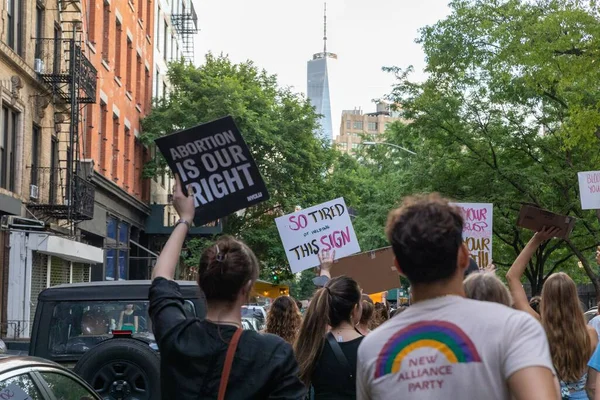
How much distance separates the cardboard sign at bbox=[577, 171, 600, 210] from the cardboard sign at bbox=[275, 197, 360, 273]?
3741mm

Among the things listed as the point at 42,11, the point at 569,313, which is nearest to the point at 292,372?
the point at 569,313

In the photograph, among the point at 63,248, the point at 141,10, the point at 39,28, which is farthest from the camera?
the point at 141,10

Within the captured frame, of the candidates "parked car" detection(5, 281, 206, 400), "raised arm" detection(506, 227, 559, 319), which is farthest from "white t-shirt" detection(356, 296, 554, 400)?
"parked car" detection(5, 281, 206, 400)

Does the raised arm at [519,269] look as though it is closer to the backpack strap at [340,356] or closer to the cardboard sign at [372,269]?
the backpack strap at [340,356]

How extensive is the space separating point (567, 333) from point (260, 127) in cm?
3598

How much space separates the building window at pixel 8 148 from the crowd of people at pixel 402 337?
18058mm

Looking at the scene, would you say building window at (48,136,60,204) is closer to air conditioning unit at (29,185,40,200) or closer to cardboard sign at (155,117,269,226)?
air conditioning unit at (29,185,40,200)

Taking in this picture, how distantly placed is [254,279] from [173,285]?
36cm

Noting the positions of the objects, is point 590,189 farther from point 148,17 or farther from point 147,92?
point 148,17

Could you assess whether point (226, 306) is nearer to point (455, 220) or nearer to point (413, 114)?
point (455, 220)

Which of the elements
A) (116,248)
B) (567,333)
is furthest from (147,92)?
(567,333)

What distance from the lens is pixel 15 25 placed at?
938 inches

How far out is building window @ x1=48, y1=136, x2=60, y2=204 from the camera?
26031 mm

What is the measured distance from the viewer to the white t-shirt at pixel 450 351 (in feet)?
9.79
